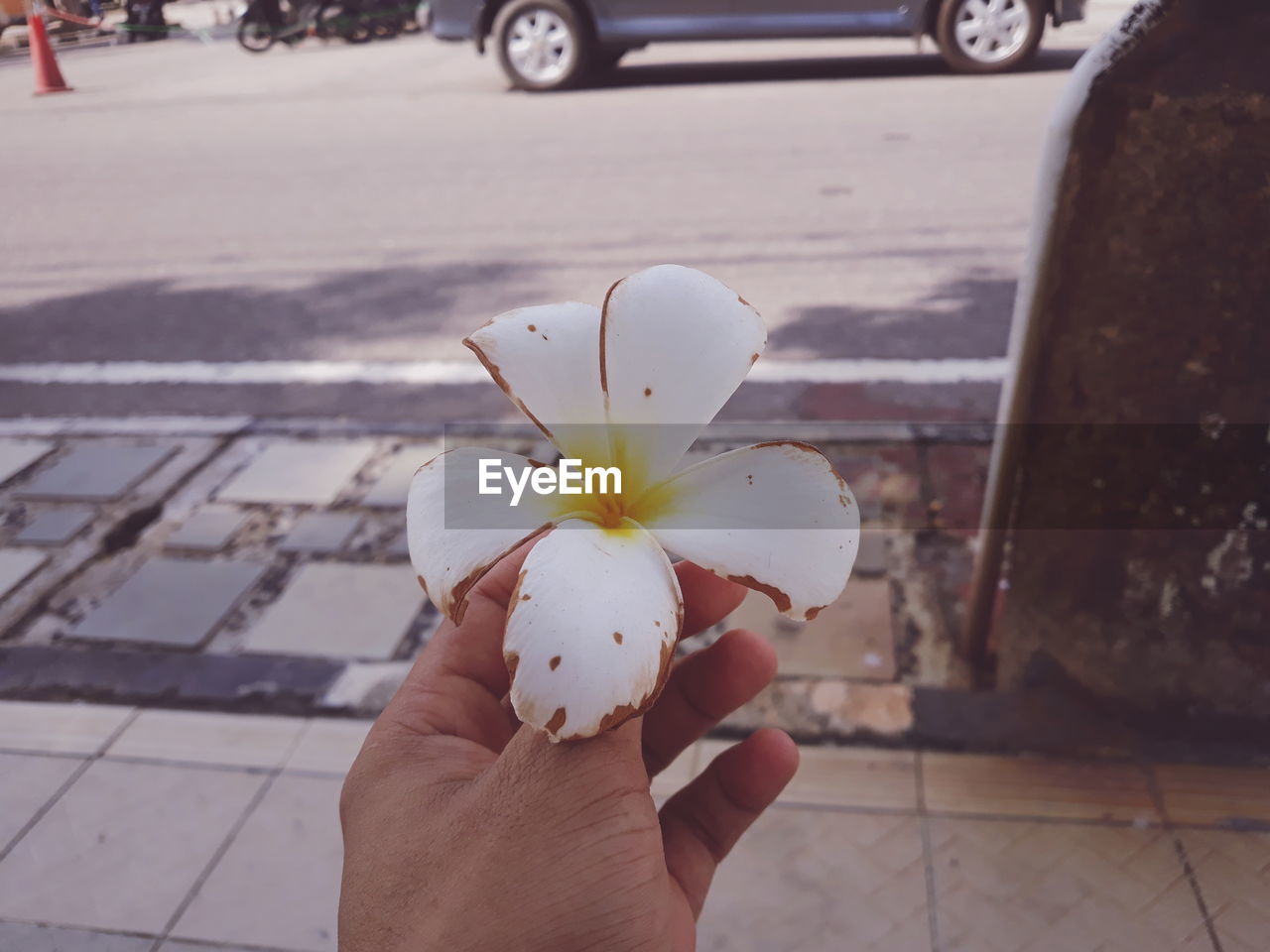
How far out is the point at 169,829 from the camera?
7.29ft

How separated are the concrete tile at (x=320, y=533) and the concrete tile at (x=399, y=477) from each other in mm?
105

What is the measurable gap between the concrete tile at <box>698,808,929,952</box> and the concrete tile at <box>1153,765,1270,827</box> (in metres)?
0.56

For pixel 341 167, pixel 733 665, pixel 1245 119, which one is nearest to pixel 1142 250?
pixel 1245 119

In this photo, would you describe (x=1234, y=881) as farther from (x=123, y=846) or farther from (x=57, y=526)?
(x=57, y=526)

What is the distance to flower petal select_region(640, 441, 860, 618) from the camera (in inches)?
33.1

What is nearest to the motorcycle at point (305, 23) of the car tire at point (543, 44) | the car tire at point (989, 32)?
the car tire at point (543, 44)

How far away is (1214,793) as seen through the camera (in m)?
2.10

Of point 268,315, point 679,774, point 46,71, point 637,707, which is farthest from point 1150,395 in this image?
point 46,71

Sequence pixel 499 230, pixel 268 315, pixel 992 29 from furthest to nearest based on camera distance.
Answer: pixel 992 29 → pixel 499 230 → pixel 268 315

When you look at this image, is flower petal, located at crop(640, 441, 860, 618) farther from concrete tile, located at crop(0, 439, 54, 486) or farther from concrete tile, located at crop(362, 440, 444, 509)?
concrete tile, located at crop(0, 439, 54, 486)

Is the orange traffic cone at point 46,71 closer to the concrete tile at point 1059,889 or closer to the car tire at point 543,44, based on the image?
the car tire at point 543,44

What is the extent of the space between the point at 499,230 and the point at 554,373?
4.83m

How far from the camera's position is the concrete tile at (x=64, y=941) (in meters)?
1.97

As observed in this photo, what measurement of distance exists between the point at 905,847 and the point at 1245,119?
150cm
